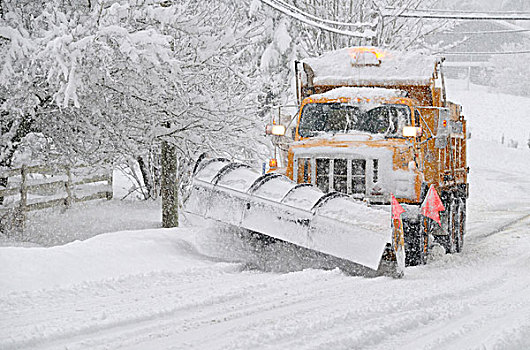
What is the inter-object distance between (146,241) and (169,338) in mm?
3194

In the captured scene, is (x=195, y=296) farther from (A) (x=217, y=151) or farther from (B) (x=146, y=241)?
(A) (x=217, y=151)

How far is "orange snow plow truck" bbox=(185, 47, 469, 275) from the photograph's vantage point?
24.2 ft

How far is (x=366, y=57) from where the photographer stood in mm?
10109

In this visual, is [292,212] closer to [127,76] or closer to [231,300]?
[231,300]

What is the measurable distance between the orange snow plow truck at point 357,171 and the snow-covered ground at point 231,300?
0.44m

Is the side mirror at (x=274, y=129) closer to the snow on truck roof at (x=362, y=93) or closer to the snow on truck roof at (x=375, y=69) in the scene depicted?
the snow on truck roof at (x=362, y=93)

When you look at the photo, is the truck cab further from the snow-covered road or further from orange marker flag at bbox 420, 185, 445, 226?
the snow-covered road

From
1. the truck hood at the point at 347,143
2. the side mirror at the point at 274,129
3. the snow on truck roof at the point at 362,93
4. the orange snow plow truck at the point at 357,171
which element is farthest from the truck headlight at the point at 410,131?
the side mirror at the point at 274,129

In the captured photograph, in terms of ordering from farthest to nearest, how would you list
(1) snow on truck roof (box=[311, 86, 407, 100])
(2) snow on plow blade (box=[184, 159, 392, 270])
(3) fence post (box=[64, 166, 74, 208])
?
(3) fence post (box=[64, 166, 74, 208]) < (1) snow on truck roof (box=[311, 86, 407, 100]) < (2) snow on plow blade (box=[184, 159, 392, 270])

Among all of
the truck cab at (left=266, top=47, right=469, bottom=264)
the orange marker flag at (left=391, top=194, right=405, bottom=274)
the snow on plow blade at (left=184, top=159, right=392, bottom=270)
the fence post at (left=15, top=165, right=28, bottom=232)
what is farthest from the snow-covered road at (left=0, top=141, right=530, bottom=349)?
the fence post at (left=15, top=165, right=28, bottom=232)

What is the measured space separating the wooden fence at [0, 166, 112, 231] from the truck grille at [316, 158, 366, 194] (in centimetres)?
529

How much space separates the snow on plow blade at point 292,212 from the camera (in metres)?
7.21

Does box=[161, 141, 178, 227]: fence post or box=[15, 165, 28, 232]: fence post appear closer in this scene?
box=[161, 141, 178, 227]: fence post

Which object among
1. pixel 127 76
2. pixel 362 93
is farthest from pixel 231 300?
pixel 127 76
